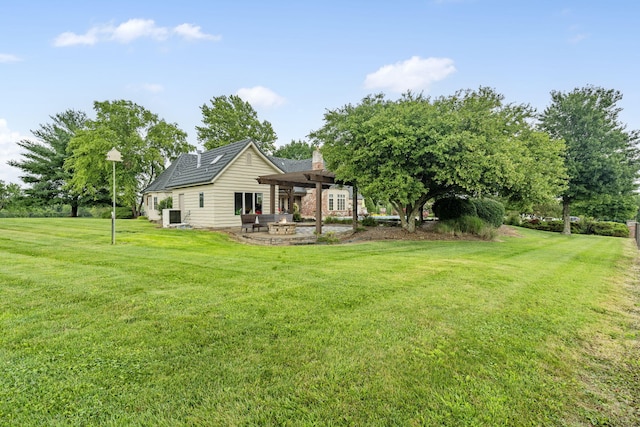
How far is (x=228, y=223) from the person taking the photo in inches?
679

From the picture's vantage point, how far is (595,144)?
779 inches

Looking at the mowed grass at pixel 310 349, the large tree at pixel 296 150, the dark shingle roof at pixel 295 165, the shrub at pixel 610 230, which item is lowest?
the shrub at pixel 610 230

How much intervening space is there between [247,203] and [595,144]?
873 inches

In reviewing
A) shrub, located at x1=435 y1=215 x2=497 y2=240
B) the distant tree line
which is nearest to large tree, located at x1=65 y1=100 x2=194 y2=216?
the distant tree line

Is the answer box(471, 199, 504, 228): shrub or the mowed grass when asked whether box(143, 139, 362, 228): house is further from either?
the mowed grass

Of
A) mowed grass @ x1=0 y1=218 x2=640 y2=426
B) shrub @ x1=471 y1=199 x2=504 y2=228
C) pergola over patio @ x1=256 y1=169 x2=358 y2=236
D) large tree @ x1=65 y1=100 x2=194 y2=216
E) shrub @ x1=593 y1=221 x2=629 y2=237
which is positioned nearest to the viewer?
mowed grass @ x1=0 y1=218 x2=640 y2=426

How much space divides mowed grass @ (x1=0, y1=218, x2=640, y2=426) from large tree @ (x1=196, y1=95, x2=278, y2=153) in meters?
33.6

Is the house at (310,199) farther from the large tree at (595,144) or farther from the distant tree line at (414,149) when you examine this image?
the large tree at (595,144)

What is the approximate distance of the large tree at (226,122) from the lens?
36.8 m

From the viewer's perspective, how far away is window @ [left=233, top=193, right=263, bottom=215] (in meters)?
17.8

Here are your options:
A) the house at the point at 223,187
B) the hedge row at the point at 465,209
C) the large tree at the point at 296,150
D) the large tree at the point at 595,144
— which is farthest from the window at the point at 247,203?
the large tree at the point at 296,150

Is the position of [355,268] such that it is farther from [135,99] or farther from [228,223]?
[135,99]

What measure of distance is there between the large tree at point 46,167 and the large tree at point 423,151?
95.2 ft

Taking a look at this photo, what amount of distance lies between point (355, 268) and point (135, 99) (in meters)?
28.9
